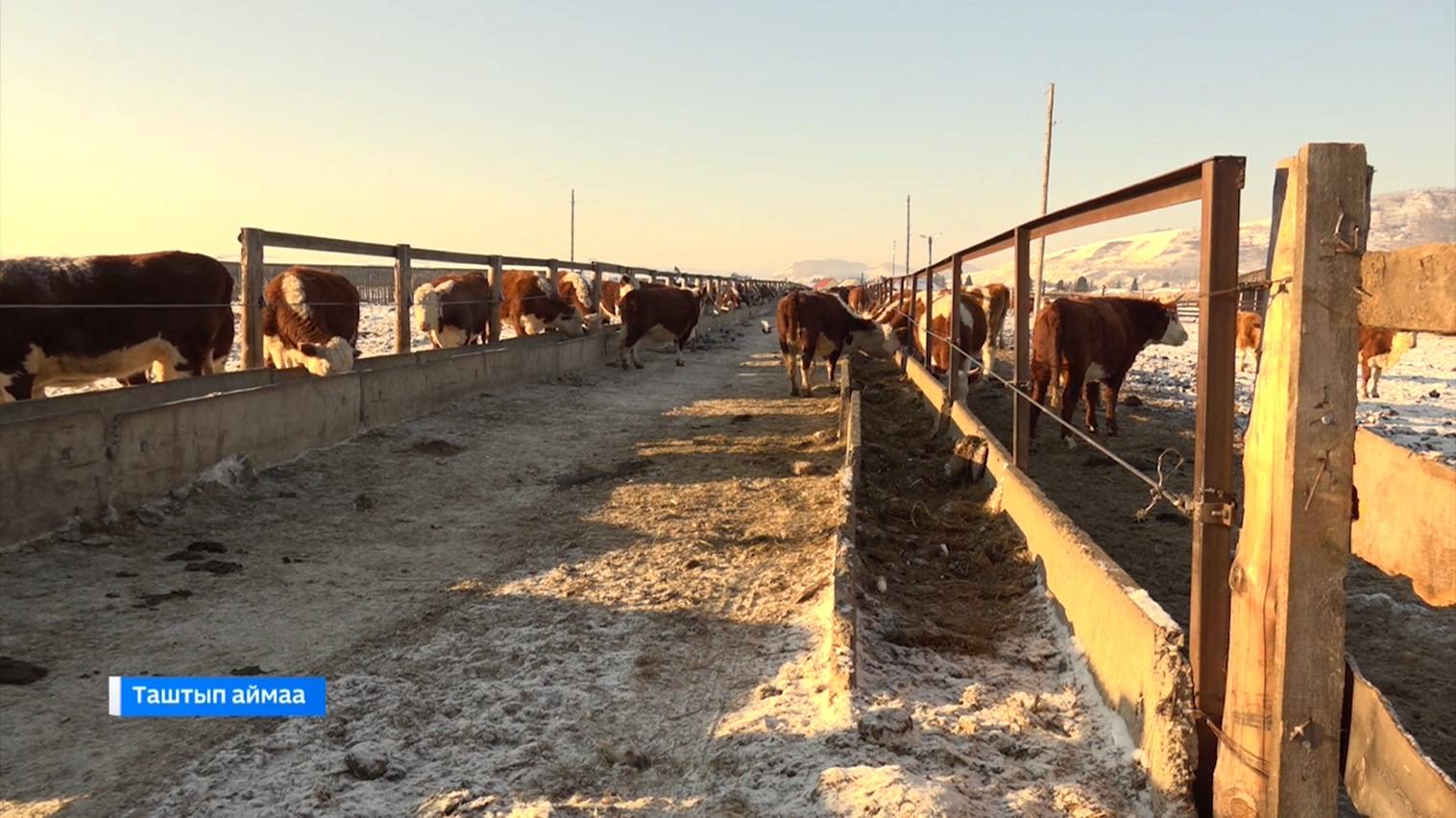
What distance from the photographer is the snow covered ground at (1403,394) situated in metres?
9.91

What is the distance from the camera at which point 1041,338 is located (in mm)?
9320

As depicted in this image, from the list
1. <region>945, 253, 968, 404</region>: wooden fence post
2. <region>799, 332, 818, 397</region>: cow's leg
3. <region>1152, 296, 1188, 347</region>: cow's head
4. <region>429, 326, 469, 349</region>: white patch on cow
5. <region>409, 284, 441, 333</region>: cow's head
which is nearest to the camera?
<region>945, 253, 968, 404</region>: wooden fence post

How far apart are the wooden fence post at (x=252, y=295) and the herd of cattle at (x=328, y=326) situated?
0.45 m

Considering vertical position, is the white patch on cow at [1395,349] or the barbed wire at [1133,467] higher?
the white patch on cow at [1395,349]

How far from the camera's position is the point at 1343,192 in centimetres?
203

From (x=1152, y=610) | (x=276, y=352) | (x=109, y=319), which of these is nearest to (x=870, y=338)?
(x=276, y=352)

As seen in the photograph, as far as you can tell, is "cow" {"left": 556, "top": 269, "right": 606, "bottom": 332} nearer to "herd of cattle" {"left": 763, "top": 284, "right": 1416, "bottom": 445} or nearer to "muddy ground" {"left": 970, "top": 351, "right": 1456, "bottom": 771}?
"herd of cattle" {"left": 763, "top": 284, "right": 1416, "bottom": 445}

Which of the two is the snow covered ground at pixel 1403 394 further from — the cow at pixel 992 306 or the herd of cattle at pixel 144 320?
the herd of cattle at pixel 144 320

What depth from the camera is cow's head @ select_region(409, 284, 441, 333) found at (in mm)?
13805

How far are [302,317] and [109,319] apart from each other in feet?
5.79

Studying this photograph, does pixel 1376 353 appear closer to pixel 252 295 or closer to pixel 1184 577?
pixel 1184 577

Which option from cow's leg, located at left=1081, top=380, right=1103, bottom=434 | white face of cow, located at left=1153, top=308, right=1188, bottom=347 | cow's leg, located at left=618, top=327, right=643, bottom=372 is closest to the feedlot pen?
cow's leg, located at left=1081, top=380, right=1103, bottom=434

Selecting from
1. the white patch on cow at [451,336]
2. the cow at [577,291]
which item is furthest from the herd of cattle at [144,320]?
the cow at [577,291]

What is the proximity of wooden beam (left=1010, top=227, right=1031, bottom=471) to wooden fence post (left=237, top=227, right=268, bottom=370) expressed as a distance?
5.93 metres
